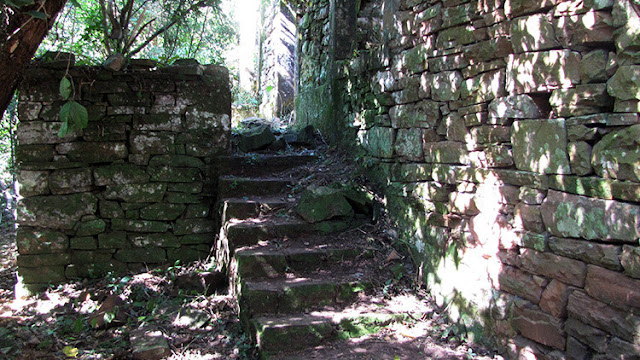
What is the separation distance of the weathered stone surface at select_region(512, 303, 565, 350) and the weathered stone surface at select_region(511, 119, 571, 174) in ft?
2.62

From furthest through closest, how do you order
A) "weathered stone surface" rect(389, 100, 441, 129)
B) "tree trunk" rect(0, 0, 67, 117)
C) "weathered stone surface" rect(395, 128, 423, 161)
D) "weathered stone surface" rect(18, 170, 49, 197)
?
"weathered stone surface" rect(18, 170, 49, 197) → "weathered stone surface" rect(395, 128, 423, 161) → "weathered stone surface" rect(389, 100, 441, 129) → "tree trunk" rect(0, 0, 67, 117)

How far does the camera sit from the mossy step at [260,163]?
190 inches

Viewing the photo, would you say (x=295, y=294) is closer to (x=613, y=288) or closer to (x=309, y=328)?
(x=309, y=328)

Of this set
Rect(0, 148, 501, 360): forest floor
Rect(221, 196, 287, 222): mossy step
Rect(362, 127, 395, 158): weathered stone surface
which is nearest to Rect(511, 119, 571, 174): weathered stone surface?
Rect(0, 148, 501, 360): forest floor

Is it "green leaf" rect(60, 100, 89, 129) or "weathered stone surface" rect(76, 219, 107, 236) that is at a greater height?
"green leaf" rect(60, 100, 89, 129)

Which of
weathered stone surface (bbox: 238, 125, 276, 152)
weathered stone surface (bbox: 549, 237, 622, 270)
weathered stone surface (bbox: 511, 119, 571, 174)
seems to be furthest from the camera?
weathered stone surface (bbox: 238, 125, 276, 152)

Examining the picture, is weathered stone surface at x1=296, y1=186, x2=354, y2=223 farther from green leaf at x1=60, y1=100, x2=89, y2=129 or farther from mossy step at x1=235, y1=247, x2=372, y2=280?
green leaf at x1=60, y1=100, x2=89, y2=129

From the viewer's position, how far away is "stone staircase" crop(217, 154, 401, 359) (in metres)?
3.08

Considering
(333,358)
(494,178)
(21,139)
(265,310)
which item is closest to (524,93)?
(494,178)

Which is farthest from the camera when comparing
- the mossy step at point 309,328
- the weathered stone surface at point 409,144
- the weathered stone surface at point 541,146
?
the weathered stone surface at point 409,144

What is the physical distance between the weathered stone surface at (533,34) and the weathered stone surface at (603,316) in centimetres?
134

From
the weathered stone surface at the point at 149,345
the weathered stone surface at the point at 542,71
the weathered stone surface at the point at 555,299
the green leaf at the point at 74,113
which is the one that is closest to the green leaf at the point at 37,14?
the green leaf at the point at 74,113

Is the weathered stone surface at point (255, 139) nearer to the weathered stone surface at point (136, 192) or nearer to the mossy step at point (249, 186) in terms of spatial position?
the mossy step at point (249, 186)

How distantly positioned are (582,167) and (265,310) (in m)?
2.28
